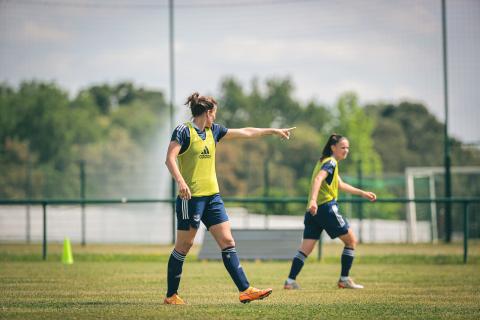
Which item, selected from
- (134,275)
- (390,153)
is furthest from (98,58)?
(390,153)

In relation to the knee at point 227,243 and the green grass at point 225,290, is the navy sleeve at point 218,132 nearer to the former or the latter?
the knee at point 227,243

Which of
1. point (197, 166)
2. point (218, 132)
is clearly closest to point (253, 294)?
point (197, 166)

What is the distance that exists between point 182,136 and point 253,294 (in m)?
1.87

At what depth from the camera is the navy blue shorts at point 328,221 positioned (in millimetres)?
12336

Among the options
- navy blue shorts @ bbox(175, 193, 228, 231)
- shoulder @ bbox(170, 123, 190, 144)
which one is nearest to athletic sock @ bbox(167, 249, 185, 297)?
navy blue shorts @ bbox(175, 193, 228, 231)

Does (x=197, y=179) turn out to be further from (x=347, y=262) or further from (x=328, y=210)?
(x=347, y=262)

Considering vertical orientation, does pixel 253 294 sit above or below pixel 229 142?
below

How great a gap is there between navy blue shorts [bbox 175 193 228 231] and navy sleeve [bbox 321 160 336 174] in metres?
2.93

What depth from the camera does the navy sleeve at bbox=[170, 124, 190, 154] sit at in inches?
368

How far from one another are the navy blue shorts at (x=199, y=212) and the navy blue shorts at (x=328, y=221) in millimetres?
2923

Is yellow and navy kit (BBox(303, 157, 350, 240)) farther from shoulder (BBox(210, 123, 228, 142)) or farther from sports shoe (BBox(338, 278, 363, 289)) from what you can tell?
shoulder (BBox(210, 123, 228, 142))

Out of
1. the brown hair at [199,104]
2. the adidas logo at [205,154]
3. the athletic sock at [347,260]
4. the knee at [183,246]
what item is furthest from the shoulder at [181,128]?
the athletic sock at [347,260]

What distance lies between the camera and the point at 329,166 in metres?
12.2

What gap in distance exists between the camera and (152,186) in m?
32.3
